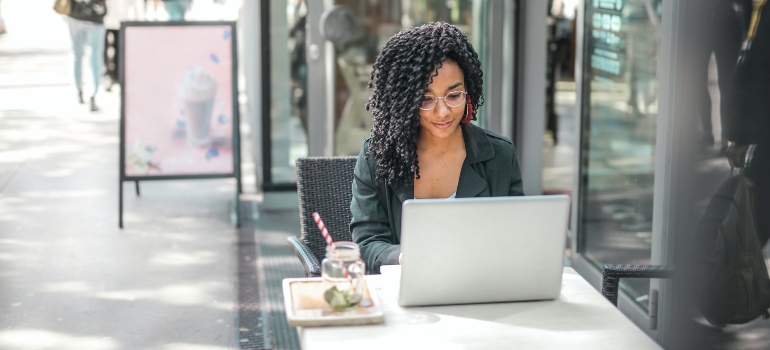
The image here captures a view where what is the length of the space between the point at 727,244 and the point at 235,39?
3663mm

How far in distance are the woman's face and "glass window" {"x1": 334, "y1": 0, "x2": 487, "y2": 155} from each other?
3065 mm

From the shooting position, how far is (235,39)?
575 centimetres

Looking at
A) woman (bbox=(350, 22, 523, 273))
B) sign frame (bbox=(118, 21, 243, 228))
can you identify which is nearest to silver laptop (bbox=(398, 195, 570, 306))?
woman (bbox=(350, 22, 523, 273))

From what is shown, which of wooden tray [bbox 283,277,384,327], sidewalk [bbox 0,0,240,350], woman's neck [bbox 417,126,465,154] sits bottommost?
sidewalk [bbox 0,0,240,350]

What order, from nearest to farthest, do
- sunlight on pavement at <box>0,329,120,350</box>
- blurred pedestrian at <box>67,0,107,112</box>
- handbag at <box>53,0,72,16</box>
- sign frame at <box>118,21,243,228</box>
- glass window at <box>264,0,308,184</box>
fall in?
1. sunlight on pavement at <box>0,329,120,350</box>
2. sign frame at <box>118,21,243,228</box>
3. glass window at <box>264,0,308,184</box>
4. handbag at <box>53,0,72,16</box>
5. blurred pedestrian at <box>67,0,107,112</box>

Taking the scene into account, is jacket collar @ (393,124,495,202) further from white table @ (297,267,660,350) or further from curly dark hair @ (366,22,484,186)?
white table @ (297,267,660,350)

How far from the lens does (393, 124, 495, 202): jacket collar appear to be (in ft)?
8.99

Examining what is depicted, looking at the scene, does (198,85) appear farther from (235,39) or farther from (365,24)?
(365,24)

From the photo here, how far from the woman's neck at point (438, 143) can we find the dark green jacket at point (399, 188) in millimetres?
26

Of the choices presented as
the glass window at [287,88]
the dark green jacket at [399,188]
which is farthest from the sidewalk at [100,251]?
the dark green jacket at [399,188]

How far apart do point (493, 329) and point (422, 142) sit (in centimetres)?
84

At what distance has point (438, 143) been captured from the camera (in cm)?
279

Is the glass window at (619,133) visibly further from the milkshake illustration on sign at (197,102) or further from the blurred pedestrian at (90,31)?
the blurred pedestrian at (90,31)

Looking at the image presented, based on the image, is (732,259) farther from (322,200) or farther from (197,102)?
(197,102)
